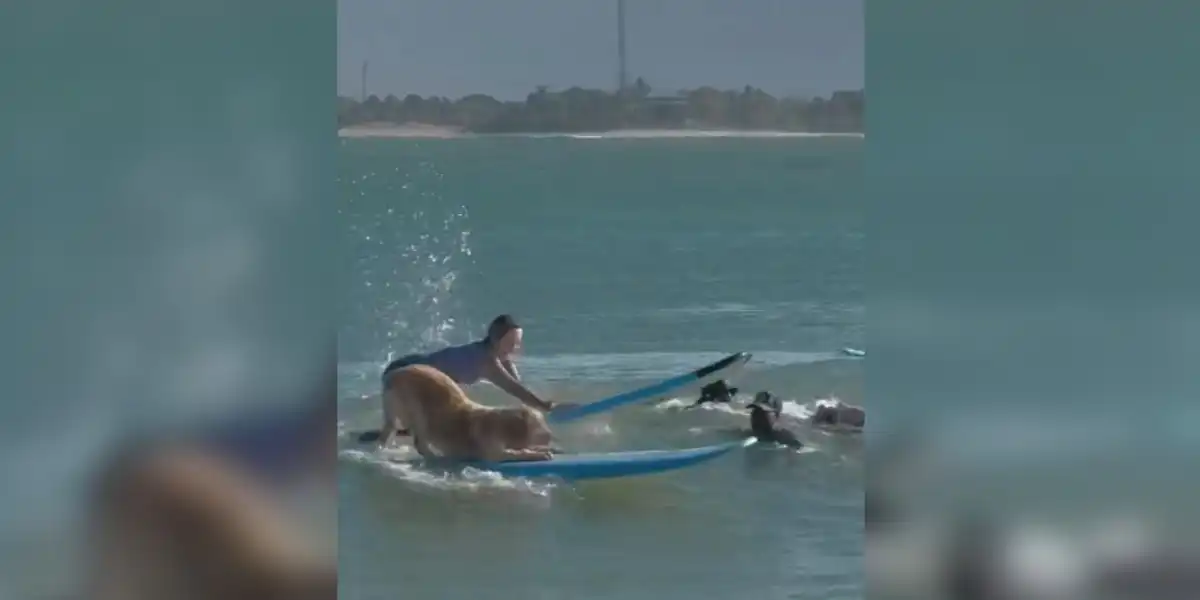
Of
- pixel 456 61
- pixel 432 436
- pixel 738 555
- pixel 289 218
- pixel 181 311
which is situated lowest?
pixel 738 555

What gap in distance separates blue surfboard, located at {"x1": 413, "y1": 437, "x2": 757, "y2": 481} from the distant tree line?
1.22m

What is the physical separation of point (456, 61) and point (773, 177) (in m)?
1.25

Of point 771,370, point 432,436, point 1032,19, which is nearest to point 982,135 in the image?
point 1032,19

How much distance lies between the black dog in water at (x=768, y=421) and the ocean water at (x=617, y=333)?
0.05 m

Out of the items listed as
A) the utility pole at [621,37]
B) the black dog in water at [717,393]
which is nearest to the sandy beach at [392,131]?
the utility pole at [621,37]

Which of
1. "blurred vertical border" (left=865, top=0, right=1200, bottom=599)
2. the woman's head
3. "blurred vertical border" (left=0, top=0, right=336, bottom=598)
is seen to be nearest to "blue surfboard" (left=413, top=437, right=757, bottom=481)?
the woman's head

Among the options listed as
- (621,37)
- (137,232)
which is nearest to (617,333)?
(621,37)

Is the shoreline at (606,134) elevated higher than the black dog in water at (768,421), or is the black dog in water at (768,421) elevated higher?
the shoreline at (606,134)

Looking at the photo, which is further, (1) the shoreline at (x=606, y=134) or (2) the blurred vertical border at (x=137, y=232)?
(1) the shoreline at (x=606, y=134)

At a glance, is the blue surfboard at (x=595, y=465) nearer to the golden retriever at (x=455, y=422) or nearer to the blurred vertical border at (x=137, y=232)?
the golden retriever at (x=455, y=422)

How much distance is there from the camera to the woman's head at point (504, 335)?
5.64 m

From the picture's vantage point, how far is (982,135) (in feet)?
18.5

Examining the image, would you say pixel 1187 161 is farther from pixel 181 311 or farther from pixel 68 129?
pixel 68 129

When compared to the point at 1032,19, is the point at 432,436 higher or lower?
lower
